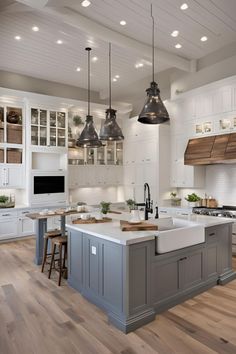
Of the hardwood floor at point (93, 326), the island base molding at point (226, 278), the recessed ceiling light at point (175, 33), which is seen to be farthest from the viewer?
the recessed ceiling light at point (175, 33)

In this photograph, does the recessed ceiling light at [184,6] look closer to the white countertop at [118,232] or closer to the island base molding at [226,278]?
the white countertop at [118,232]

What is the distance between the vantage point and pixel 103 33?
4.66 meters

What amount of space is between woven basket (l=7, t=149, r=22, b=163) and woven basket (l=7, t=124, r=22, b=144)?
0.23m

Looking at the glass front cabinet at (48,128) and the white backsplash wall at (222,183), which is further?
the glass front cabinet at (48,128)

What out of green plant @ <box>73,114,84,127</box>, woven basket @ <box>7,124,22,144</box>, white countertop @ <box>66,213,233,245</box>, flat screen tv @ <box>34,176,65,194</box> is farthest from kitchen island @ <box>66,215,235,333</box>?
green plant @ <box>73,114,84,127</box>

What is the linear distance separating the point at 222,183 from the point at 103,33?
156 inches

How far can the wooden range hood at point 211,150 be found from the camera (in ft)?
17.4

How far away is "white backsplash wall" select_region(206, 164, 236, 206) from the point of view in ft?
19.0

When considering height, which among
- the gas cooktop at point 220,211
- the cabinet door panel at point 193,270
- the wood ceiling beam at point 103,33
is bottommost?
the cabinet door panel at point 193,270

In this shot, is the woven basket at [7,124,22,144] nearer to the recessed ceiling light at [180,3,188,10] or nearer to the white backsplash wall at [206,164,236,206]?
the recessed ceiling light at [180,3,188,10]

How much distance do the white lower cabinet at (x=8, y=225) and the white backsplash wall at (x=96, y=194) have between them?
172 cm

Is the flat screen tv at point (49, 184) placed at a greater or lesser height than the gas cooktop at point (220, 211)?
greater

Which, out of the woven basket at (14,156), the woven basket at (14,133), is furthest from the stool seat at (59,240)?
the woven basket at (14,133)

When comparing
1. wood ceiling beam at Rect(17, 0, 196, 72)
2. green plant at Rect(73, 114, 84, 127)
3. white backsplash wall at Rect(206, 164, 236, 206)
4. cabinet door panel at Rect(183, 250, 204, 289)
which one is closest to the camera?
cabinet door panel at Rect(183, 250, 204, 289)
